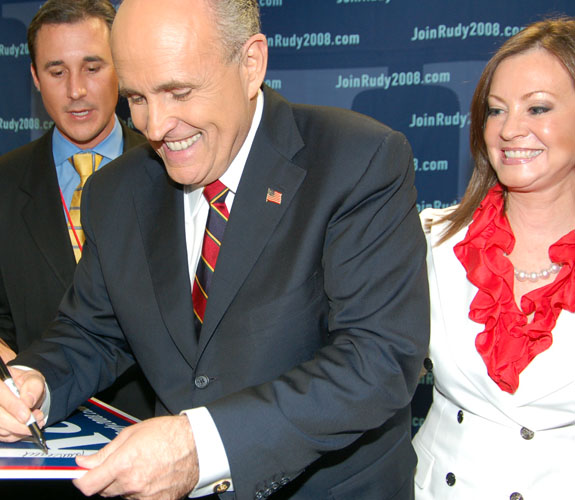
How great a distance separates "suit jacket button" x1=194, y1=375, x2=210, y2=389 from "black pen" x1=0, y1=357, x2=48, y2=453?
1.11 feet

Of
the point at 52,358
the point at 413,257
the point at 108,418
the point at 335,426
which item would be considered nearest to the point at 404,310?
the point at 413,257

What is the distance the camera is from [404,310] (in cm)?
144

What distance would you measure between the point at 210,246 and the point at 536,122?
1.02 metres

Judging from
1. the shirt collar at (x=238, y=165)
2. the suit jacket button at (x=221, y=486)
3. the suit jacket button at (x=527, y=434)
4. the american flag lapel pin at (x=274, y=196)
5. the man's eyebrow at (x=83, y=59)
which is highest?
the man's eyebrow at (x=83, y=59)

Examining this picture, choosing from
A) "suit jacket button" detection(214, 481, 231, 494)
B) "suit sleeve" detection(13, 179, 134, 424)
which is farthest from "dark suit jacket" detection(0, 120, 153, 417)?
"suit jacket button" detection(214, 481, 231, 494)

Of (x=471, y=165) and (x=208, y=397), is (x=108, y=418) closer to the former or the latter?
(x=208, y=397)

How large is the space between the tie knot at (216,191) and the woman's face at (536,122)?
0.87 metres

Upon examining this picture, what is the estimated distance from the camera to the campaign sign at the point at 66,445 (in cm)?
121

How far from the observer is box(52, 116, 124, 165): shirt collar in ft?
9.00

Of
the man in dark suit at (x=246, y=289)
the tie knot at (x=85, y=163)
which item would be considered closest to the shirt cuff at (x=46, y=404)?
the man in dark suit at (x=246, y=289)

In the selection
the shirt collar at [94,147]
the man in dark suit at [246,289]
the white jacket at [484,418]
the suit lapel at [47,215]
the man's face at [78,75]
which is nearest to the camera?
the man in dark suit at [246,289]

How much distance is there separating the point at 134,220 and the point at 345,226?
0.57 m

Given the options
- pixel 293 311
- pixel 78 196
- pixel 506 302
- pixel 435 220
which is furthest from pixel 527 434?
pixel 78 196

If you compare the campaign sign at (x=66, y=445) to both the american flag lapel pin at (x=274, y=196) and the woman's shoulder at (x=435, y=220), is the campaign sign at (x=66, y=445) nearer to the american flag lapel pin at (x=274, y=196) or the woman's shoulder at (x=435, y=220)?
the american flag lapel pin at (x=274, y=196)
